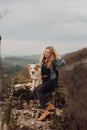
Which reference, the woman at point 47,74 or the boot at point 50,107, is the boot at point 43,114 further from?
the boot at point 50,107

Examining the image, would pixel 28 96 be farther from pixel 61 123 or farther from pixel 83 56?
pixel 83 56

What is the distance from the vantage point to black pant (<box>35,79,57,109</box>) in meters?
13.2

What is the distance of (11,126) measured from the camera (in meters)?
13.5

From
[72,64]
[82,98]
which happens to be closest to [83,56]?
[72,64]

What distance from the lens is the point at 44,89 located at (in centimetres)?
1337

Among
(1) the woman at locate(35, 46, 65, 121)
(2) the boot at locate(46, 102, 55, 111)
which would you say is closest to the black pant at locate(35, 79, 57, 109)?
(1) the woman at locate(35, 46, 65, 121)

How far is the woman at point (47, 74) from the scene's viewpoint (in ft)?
42.8

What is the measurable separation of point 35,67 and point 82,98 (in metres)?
28.1

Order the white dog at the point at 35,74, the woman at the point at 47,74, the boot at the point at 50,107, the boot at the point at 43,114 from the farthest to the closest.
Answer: the white dog at the point at 35,74
the boot at the point at 50,107
the woman at the point at 47,74
the boot at the point at 43,114

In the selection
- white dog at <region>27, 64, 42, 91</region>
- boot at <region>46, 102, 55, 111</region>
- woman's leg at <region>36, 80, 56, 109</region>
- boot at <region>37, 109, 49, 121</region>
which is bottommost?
boot at <region>37, 109, 49, 121</region>

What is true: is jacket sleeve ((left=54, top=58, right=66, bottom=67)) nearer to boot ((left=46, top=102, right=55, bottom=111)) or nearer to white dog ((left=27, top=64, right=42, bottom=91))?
white dog ((left=27, top=64, right=42, bottom=91))

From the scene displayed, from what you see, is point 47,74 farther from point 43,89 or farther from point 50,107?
point 50,107

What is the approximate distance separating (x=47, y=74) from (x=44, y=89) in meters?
0.42

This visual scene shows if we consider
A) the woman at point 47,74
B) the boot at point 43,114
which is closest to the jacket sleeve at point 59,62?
the woman at point 47,74
